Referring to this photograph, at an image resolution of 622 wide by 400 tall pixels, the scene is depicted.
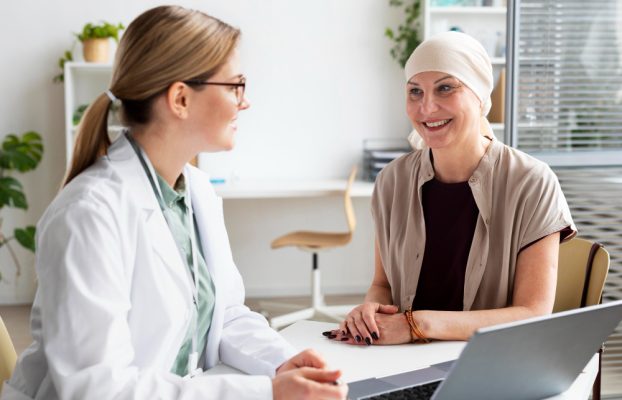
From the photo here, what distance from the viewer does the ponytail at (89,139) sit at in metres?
1.45

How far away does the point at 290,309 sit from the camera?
5.07 metres

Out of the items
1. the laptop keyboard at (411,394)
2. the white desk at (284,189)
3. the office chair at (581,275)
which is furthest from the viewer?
the white desk at (284,189)

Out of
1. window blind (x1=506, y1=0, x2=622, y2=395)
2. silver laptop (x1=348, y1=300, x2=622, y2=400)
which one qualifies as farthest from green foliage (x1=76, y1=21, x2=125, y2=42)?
silver laptop (x1=348, y1=300, x2=622, y2=400)

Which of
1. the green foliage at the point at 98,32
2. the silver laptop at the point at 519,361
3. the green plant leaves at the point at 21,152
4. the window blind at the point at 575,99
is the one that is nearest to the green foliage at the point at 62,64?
the green foliage at the point at 98,32

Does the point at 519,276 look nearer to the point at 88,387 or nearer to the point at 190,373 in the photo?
the point at 190,373

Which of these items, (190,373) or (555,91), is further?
(555,91)

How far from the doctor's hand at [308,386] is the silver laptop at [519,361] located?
0.11 meters

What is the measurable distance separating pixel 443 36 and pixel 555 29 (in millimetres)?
1644

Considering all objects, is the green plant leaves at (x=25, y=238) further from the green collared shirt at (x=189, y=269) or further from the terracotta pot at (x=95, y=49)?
the green collared shirt at (x=189, y=269)

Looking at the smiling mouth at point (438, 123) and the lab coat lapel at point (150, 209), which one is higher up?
the smiling mouth at point (438, 123)

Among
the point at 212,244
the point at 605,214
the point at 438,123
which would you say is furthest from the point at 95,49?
the point at 212,244

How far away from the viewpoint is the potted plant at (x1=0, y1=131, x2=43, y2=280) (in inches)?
197

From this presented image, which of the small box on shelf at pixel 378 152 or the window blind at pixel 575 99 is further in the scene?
the small box on shelf at pixel 378 152

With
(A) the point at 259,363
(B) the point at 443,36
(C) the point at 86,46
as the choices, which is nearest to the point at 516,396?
(A) the point at 259,363
